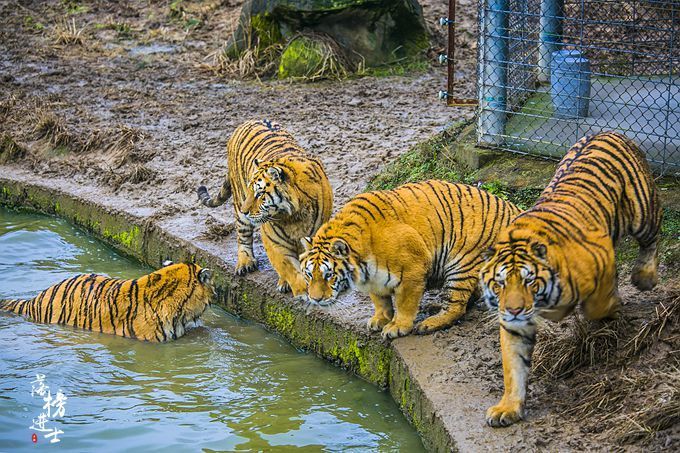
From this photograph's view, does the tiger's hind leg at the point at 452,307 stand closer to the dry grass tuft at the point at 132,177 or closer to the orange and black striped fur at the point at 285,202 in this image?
the orange and black striped fur at the point at 285,202

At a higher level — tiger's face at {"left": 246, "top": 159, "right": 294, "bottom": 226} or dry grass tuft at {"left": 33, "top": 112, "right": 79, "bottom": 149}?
tiger's face at {"left": 246, "top": 159, "right": 294, "bottom": 226}

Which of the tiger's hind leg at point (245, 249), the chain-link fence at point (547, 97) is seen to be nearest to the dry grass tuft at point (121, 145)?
the tiger's hind leg at point (245, 249)

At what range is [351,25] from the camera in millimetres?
11156

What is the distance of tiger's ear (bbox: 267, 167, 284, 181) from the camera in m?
5.70

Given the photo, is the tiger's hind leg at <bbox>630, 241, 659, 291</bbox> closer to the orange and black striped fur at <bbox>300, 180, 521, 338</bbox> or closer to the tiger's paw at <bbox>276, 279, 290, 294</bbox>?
the orange and black striped fur at <bbox>300, 180, 521, 338</bbox>

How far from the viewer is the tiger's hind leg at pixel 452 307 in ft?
17.4

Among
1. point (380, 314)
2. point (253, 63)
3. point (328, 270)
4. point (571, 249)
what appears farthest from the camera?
point (253, 63)

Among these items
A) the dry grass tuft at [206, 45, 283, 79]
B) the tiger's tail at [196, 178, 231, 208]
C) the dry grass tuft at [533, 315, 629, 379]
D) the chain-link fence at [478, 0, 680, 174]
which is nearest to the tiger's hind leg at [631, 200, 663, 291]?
the dry grass tuft at [533, 315, 629, 379]

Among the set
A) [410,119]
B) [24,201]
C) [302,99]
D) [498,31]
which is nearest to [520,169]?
[498,31]

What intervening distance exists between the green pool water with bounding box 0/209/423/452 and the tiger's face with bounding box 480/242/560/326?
1231 mm

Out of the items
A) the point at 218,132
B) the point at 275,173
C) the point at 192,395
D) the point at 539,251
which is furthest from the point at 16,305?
the point at 539,251

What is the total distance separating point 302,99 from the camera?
1034 centimetres

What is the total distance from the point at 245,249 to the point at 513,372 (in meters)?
2.75

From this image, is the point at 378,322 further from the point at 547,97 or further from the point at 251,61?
the point at 251,61
